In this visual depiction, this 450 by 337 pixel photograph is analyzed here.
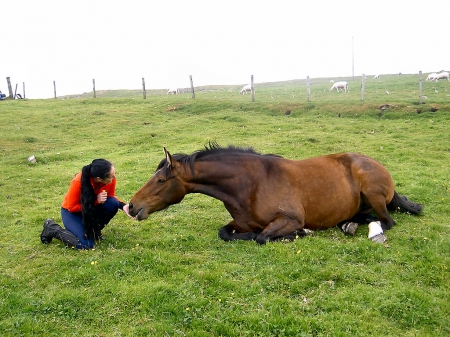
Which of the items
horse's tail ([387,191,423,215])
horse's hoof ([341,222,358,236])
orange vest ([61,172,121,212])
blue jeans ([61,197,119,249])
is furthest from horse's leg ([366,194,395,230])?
orange vest ([61,172,121,212])

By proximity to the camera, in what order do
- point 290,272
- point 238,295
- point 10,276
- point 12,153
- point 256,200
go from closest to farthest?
point 238,295 < point 290,272 < point 10,276 < point 256,200 < point 12,153

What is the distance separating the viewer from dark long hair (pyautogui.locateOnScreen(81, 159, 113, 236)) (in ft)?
21.1

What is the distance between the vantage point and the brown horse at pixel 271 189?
271 inches

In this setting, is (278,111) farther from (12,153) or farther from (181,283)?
(181,283)

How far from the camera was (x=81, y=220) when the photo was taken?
6.97m

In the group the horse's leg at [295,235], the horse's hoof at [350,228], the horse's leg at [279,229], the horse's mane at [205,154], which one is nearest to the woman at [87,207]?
the horse's mane at [205,154]

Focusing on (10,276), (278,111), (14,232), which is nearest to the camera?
(10,276)

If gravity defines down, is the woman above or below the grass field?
above

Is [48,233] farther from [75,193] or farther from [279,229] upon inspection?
[279,229]

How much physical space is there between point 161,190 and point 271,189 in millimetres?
2064

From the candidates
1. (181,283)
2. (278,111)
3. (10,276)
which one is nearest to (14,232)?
(10,276)

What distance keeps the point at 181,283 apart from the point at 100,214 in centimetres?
253

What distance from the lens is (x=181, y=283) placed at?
5.40 m

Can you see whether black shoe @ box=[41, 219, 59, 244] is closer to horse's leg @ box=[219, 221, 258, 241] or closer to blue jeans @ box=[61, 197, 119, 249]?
blue jeans @ box=[61, 197, 119, 249]
